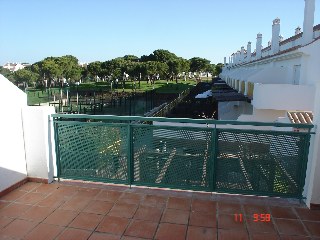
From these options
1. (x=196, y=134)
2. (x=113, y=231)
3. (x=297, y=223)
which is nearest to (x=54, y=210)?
(x=113, y=231)

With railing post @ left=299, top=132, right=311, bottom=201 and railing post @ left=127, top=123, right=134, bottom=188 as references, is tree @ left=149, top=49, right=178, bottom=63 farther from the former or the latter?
railing post @ left=299, top=132, right=311, bottom=201

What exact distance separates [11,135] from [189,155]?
2968 mm

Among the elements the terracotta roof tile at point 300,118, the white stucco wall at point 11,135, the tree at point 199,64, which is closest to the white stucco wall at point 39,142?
the white stucco wall at point 11,135

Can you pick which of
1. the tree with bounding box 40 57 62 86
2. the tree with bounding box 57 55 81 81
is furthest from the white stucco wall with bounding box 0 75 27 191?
the tree with bounding box 57 55 81 81

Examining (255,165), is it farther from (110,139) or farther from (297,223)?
(110,139)

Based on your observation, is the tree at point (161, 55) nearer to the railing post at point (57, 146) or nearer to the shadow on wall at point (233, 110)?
the shadow on wall at point (233, 110)

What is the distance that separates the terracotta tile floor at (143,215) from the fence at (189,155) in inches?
8.3

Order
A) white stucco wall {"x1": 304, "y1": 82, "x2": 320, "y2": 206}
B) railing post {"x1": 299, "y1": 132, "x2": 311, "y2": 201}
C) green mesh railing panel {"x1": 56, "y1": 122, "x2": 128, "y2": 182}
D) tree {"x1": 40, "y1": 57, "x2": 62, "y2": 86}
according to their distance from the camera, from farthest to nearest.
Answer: tree {"x1": 40, "y1": 57, "x2": 62, "y2": 86}
green mesh railing panel {"x1": 56, "y1": 122, "x2": 128, "y2": 182}
railing post {"x1": 299, "y1": 132, "x2": 311, "y2": 201}
white stucco wall {"x1": 304, "y1": 82, "x2": 320, "y2": 206}

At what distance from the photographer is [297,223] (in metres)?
3.71

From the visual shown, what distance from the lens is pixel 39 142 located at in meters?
4.84

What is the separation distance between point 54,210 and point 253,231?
279cm

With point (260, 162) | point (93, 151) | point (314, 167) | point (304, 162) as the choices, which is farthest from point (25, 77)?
point (314, 167)

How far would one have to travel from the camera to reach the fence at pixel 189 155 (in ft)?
13.7

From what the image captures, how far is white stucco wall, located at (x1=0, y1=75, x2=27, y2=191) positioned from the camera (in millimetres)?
4395
